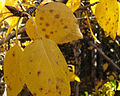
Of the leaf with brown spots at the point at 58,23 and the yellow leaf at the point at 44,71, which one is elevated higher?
the leaf with brown spots at the point at 58,23

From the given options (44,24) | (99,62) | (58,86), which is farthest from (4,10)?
(99,62)

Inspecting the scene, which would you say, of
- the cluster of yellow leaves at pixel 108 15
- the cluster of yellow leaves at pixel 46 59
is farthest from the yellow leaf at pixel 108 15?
the cluster of yellow leaves at pixel 46 59

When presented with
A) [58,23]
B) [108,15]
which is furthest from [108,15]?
[58,23]

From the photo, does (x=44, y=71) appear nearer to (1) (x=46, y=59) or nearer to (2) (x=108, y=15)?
(1) (x=46, y=59)

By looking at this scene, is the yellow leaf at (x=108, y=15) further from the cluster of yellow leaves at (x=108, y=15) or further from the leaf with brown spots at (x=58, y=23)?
the leaf with brown spots at (x=58, y=23)

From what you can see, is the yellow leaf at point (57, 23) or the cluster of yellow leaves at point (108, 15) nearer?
the yellow leaf at point (57, 23)

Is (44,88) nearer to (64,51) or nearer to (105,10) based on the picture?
(105,10)

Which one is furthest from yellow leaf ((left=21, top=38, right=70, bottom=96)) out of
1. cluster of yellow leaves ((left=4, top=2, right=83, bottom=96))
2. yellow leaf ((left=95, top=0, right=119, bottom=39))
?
yellow leaf ((left=95, top=0, right=119, bottom=39))
